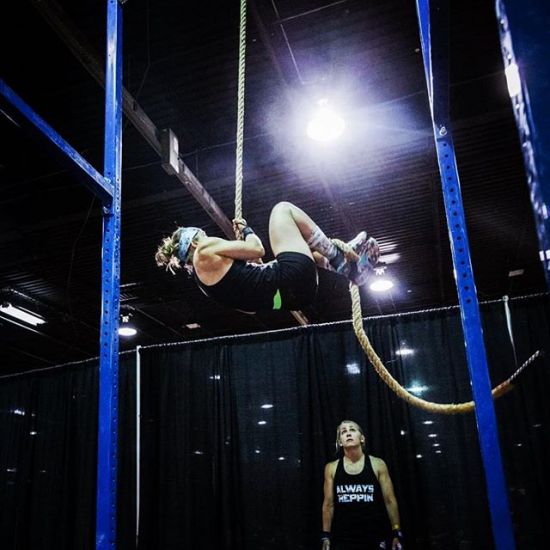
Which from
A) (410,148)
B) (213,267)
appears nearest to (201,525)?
(213,267)

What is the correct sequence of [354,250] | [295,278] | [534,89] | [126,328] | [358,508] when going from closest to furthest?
[534,89] → [295,278] → [354,250] → [358,508] → [126,328]

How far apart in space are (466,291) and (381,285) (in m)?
6.44

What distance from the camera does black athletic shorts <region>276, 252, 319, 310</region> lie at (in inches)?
93.6

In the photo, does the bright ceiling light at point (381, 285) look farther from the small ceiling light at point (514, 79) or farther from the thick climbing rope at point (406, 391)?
the small ceiling light at point (514, 79)

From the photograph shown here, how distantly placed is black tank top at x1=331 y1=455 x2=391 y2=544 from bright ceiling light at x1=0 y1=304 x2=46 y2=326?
20.6 ft

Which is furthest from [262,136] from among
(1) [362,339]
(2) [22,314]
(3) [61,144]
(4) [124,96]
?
(2) [22,314]

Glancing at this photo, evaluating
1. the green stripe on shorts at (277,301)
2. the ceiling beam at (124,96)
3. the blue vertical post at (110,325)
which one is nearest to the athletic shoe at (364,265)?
the green stripe on shorts at (277,301)

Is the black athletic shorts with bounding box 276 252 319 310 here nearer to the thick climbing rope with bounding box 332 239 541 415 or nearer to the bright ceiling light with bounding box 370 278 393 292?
the thick climbing rope with bounding box 332 239 541 415

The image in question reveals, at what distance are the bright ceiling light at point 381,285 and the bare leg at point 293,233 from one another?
5.53m

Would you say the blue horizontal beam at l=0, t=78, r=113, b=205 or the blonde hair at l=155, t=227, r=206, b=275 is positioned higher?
the blue horizontal beam at l=0, t=78, r=113, b=205

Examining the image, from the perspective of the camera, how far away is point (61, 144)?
1.90 m

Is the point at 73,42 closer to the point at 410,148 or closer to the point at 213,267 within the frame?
the point at 213,267

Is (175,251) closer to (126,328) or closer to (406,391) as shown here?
(406,391)

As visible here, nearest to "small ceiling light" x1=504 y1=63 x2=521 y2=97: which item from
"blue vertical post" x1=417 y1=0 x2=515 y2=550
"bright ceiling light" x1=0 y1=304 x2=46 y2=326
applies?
"blue vertical post" x1=417 y1=0 x2=515 y2=550
